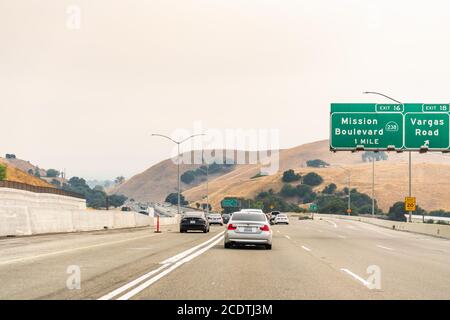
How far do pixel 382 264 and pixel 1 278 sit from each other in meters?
10.2

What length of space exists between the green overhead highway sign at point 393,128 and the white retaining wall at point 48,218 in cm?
1712

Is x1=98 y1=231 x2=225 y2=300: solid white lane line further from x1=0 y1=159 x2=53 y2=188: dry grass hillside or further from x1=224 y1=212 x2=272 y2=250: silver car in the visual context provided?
x1=0 y1=159 x2=53 y2=188: dry grass hillside

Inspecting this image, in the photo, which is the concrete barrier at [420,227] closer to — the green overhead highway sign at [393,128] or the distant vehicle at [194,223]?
the green overhead highway sign at [393,128]

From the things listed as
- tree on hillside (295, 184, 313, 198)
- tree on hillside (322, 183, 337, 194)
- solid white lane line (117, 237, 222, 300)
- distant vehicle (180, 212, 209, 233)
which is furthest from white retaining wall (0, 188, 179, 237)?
tree on hillside (295, 184, 313, 198)

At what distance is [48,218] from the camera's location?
36.7 metres

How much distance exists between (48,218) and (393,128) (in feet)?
74.4

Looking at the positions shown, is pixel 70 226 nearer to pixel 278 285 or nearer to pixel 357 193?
pixel 278 285

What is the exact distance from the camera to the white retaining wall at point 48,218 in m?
32.0

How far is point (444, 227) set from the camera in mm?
44875

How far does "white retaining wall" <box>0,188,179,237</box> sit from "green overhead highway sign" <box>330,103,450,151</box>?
56.2 ft

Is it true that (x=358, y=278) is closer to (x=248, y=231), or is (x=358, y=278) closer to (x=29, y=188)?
A: (x=248, y=231)

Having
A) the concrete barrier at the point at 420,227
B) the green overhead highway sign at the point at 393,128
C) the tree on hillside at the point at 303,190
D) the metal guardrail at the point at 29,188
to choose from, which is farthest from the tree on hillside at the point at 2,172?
the tree on hillside at the point at 303,190

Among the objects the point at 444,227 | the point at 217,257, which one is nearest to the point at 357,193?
the point at 444,227

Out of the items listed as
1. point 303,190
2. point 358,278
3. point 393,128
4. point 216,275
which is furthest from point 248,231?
point 303,190
